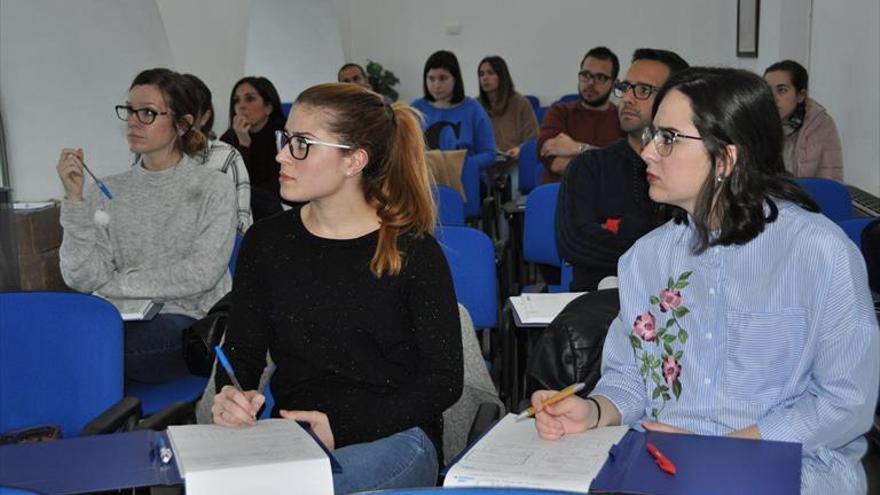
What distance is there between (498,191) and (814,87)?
2.05 meters

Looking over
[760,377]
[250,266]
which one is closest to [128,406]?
[250,266]

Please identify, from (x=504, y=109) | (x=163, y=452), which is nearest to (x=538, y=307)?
(x=163, y=452)

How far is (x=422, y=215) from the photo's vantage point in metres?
2.35

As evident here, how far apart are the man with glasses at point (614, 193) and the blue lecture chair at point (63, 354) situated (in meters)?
1.62

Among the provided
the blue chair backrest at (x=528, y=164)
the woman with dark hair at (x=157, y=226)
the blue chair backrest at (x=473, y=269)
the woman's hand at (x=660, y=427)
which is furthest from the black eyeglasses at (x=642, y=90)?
the blue chair backrest at (x=528, y=164)

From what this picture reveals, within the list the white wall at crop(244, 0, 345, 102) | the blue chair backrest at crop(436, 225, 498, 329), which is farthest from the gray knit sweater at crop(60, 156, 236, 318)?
the white wall at crop(244, 0, 345, 102)

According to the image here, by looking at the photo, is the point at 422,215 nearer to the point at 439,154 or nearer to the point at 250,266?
the point at 250,266

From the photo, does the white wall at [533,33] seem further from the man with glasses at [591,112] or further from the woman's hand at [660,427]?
the woman's hand at [660,427]

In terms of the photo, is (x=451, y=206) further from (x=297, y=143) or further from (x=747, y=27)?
(x=747, y=27)

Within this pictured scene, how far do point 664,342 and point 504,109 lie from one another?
5.99 meters

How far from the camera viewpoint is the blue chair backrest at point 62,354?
8.52 feet

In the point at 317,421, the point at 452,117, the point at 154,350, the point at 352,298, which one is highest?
the point at 452,117

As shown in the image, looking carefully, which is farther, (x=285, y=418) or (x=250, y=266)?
(x=250, y=266)

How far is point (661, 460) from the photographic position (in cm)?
160
